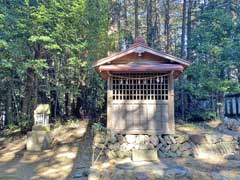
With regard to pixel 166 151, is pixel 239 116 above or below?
above

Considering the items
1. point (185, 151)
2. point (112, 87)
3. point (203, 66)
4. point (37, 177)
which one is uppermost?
point (203, 66)

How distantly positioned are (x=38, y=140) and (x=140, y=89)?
4416 millimetres

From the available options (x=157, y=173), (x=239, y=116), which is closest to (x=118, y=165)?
(x=157, y=173)

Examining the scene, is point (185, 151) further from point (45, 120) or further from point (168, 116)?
point (45, 120)

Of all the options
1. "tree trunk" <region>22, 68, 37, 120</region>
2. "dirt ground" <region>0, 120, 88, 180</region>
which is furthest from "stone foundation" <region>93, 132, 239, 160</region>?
"tree trunk" <region>22, 68, 37, 120</region>

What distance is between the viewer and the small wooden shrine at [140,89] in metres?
8.41

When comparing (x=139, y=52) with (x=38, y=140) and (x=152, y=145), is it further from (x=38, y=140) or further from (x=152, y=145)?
(x=38, y=140)

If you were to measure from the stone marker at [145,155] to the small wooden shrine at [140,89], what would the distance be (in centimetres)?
70

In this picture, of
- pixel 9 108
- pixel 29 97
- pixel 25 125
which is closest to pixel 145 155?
pixel 25 125

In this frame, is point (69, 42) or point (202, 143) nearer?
point (202, 143)

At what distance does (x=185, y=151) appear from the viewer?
853 cm

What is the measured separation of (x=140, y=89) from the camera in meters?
8.78

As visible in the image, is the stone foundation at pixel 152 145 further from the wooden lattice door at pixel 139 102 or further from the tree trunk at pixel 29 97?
the tree trunk at pixel 29 97

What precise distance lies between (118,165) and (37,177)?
222cm
